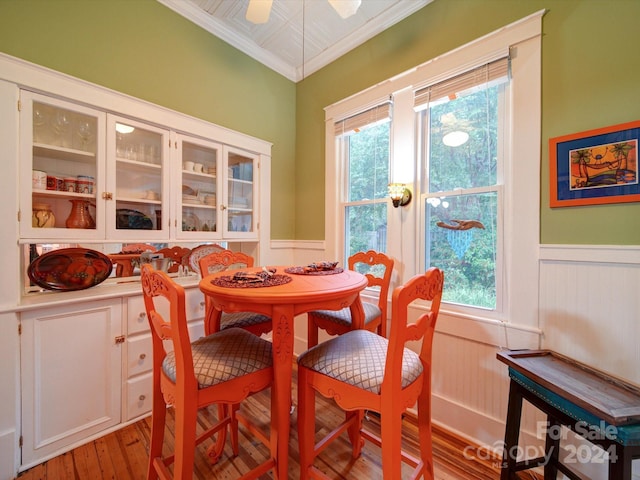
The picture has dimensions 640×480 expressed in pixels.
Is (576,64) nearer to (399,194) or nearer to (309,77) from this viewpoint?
(399,194)

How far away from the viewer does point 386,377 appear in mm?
954

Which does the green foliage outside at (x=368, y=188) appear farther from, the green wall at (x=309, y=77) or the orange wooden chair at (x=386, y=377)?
the orange wooden chair at (x=386, y=377)

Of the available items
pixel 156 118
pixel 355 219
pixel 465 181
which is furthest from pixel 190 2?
pixel 465 181

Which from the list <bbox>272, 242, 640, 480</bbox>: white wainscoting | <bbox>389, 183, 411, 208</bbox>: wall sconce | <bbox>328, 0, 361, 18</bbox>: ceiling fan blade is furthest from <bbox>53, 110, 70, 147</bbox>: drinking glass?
<bbox>272, 242, 640, 480</bbox>: white wainscoting

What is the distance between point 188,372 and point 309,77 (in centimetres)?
300

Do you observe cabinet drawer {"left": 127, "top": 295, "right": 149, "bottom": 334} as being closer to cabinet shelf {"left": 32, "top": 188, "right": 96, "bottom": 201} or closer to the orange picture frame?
cabinet shelf {"left": 32, "top": 188, "right": 96, "bottom": 201}

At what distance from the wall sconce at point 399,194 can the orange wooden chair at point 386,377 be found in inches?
41.0

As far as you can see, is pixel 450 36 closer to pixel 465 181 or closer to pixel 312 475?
pixel 465 181

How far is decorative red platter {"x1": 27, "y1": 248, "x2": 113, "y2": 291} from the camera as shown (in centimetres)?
157

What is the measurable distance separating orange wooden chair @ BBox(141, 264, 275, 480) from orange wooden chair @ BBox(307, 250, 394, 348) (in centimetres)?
61

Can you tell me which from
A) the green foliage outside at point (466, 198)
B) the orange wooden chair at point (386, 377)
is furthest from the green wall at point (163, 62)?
the orange wooden chair at point (386, 377)

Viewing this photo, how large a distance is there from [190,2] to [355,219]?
2.26 meters

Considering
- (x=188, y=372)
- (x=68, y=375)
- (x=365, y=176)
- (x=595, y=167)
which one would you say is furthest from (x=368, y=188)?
(x=68, y=375)

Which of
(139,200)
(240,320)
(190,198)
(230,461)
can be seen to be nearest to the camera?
(230,461)
